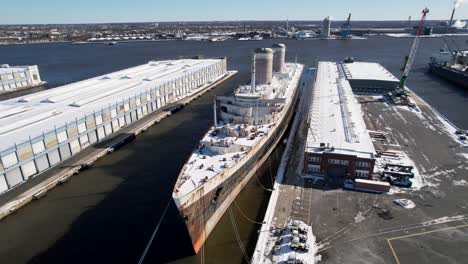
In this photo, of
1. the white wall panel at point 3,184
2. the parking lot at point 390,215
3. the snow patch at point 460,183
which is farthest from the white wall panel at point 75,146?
the snow patch at point 460,183

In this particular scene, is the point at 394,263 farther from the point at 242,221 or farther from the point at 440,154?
the point at 440,154

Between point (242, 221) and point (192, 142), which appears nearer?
point (242, 221)

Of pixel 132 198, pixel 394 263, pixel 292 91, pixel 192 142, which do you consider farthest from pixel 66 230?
pixel 292 91

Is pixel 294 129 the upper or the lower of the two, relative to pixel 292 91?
lower

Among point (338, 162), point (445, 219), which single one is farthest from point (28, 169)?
point (445, 219)

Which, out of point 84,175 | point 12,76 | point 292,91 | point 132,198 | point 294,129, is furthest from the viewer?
point 12,76

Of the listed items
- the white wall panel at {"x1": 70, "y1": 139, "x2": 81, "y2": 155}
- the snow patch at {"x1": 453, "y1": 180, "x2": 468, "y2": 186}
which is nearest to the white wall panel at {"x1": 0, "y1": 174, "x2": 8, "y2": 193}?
the white wall panel at {"x1": 70, "y1": 139, "x2": 81, "y2": 155}

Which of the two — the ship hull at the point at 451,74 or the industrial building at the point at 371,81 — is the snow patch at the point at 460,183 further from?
the ship hull at the point at 451,74
